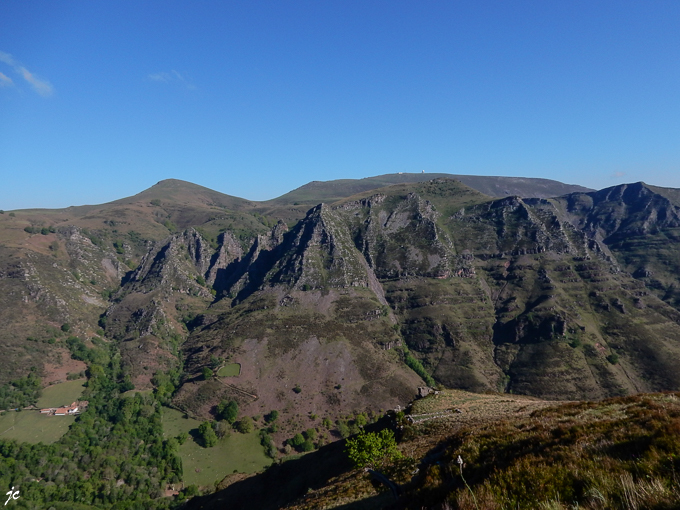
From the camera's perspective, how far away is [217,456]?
4419 inches

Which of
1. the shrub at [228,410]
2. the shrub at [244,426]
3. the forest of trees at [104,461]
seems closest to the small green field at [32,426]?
the forest of trees at [104,461]

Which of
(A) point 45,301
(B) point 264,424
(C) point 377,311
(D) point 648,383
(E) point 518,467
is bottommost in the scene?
(B) point 264,424

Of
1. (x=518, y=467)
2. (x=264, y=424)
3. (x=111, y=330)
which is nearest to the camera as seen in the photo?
(x=518, y=467)

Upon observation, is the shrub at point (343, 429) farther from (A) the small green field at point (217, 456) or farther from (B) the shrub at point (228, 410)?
(B) the shrub at point (228, 410)

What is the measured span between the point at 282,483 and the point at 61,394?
134172mm

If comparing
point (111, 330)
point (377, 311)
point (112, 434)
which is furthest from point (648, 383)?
point (111, 330)

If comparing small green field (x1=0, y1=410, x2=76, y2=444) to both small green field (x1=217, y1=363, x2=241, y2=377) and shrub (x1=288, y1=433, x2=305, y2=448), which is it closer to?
small green field (x1=217, y1=363, x2=241, y2=377)

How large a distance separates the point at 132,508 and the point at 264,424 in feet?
165

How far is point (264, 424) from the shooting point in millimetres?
127688

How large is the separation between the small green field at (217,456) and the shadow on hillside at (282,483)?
3206 centimetres

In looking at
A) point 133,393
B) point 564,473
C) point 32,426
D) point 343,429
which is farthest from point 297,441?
A: point 564,473

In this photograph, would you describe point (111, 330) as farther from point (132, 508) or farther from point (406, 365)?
point (406, 365)

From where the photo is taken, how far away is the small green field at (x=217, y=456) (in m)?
104

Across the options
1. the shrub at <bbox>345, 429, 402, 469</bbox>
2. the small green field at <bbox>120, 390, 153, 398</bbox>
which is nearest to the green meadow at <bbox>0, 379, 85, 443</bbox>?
the small green field at <bbox>120, 390, 153, 398</bbox>
